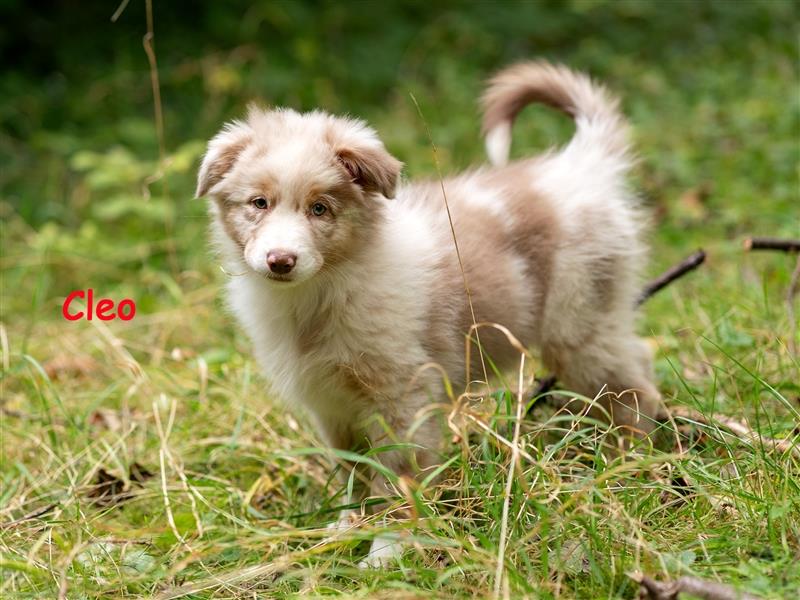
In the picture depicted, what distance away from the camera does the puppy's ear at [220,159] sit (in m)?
2.94

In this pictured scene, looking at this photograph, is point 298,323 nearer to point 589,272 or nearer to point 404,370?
point 404,370

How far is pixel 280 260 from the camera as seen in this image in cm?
264

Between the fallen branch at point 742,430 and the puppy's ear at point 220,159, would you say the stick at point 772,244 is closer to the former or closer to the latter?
the fallen branch at point 742,430

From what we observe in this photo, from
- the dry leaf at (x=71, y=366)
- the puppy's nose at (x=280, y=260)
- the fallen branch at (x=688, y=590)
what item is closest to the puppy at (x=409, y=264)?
the puppy's nose at (x=280, y=260)

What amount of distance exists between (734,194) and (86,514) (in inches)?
168

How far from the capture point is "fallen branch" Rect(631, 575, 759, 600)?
6.76 feet

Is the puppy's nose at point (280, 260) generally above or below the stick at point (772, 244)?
above

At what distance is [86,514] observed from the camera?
3.03 m

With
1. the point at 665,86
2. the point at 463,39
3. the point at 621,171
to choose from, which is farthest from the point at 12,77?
the point at 621,171

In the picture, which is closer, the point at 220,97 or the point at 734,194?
the point at 734,194

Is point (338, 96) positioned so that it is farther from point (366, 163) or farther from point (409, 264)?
point (366, 163)

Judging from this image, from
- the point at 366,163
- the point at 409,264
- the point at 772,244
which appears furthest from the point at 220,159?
the point at 772,244

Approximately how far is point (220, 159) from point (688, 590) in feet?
5.73

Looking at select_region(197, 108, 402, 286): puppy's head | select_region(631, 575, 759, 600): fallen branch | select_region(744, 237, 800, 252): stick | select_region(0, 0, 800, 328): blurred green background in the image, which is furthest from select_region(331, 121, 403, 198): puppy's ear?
select_region(0, 0, 800, 328): blurred green background
